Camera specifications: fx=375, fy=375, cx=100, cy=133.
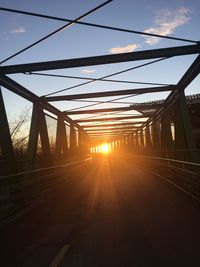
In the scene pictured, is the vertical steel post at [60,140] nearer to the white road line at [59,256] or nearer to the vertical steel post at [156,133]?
the vertical steel post at [156,133]

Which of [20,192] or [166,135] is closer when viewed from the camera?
[20,192]

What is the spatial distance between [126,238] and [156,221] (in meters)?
1.73

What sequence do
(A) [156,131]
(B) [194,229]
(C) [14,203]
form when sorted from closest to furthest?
(B) [194,229]
(C) [14,203]
(A) [156,131]

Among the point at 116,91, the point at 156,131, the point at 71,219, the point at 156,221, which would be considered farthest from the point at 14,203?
the point at 156,131

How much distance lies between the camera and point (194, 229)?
755 centimetres

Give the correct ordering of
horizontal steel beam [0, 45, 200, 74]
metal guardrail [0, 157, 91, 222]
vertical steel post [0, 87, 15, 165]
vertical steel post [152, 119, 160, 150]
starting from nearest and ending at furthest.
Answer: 1. metal guardrail [0, 157, 91, 222]
2. vertical steel post [0, 87, 15, 165]
3. horizontal steel beam [0, 45, 200, 74]
4. vertical steel post [152, 119, 160, 150]

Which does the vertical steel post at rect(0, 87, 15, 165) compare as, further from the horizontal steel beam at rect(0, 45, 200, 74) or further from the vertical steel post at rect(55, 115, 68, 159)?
the vertical steel post at rect(55, 115, 68, 159)

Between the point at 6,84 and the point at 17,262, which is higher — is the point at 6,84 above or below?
above

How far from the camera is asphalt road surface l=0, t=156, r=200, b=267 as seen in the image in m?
5.60

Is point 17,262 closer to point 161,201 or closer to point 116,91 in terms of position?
point 161,201

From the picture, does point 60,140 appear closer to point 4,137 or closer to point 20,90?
point 20,90

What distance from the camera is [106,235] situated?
7.20 m

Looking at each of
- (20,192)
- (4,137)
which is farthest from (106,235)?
(4,137)

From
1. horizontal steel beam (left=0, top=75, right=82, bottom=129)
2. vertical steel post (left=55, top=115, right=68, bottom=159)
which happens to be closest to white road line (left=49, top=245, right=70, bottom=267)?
horizontal steel beam (left=0, top=75, right=82, bottom=129)
